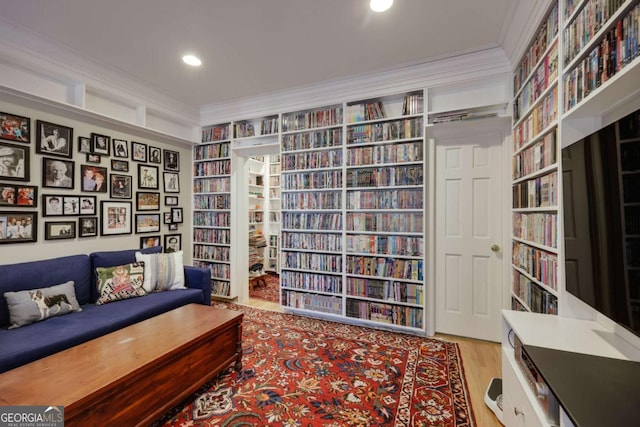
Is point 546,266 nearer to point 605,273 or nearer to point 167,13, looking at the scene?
point 605,273

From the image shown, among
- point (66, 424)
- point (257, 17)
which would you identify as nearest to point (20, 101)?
point (257, 17)

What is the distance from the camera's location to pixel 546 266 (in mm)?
1690

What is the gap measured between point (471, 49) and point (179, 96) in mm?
3259

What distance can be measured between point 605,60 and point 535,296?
1.41 m

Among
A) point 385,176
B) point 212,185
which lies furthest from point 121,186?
point 385,176

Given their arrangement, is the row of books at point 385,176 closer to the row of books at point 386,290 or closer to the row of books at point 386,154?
the row of books at point 386,154

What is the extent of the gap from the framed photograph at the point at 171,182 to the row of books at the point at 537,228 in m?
3.92

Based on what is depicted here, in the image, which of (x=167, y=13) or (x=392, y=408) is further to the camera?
(x=167, y=13)

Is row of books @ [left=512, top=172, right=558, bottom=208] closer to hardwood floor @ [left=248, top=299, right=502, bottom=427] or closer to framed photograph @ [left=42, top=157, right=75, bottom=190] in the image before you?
hardwood floor @ [left=248, top=299, right=502, bottom=427]

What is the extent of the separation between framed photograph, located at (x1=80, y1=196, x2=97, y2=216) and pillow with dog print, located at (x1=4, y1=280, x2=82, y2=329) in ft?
2.72

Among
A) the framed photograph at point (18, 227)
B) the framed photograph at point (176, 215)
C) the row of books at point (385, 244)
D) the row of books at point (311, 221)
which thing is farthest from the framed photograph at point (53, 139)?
the row of books at point (385, 244)

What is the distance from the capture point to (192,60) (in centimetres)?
262

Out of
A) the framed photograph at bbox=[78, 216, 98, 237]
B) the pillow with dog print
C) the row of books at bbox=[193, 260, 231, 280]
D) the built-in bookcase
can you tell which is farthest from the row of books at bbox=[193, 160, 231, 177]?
the pillow with dog print

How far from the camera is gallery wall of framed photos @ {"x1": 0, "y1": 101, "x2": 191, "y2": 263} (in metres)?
2.35
